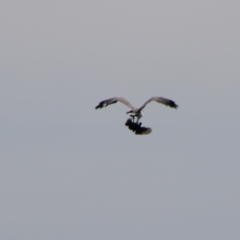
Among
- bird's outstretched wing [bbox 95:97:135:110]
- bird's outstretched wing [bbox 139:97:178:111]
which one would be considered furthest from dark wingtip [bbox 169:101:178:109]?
bird's outstretched wing [bbox 95:97:135:110]

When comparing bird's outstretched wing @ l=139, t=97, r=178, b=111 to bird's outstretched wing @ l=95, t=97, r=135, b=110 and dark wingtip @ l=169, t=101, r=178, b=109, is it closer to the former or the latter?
dark wingtip @ l=169, t=101, r=178, b=109

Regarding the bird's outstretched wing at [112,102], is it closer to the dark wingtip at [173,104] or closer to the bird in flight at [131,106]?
the bird in flight at [131,106]

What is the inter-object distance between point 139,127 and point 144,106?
115cm

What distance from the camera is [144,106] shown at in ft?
109

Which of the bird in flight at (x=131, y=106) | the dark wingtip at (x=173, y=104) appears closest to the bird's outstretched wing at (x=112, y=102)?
the bird in flight at (x=131, y=106)

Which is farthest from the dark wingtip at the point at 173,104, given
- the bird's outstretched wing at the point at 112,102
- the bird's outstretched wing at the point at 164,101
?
the bird's outstretched wing at the point at 112,102

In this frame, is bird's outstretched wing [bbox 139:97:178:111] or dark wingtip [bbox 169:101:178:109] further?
dark wingtip [bbox 169:101:178:109]

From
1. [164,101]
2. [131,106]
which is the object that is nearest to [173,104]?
[164,101]

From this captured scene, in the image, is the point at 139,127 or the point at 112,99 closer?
the point at 139,127

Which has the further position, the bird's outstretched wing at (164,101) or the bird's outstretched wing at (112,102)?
the bird's outstretched wing at (112,102)

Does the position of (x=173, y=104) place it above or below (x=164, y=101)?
below

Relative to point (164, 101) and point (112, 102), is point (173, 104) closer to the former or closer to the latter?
point (164, 101)

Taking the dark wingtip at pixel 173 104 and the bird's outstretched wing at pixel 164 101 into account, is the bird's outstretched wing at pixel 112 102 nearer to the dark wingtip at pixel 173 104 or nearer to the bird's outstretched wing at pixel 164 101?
the bird's outstretched wing at pixel 164 101

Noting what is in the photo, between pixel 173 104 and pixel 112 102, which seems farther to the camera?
pixel 112 102
